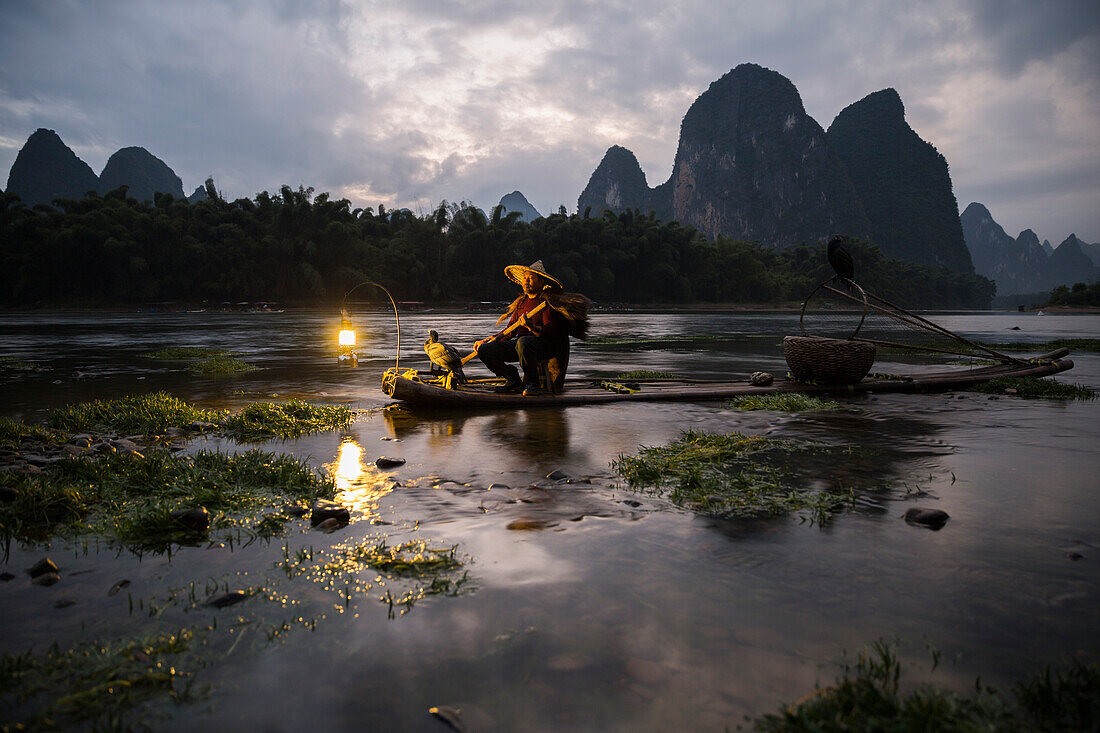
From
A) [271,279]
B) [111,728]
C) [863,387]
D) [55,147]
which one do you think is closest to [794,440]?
[863,387]

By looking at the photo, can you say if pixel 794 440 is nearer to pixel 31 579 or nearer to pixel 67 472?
pixel 31 579

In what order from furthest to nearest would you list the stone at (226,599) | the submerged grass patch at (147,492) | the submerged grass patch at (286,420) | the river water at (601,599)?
the submerged grass patch at (286,420) → the submerged grass patch at (147,492) → the stone at (226,599) → the river water at (601,599)

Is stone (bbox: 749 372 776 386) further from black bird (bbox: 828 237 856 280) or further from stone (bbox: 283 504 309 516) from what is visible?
stone (bbox: 283 504 309 516)

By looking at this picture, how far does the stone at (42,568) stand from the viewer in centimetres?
314

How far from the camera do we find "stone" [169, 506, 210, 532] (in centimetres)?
380

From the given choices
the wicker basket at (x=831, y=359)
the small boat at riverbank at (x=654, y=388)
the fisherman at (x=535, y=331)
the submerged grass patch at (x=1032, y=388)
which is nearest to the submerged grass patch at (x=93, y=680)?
the small boat at riverbank at (x=654, y=388)

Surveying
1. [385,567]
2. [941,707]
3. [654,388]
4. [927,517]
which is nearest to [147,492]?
[385,567]

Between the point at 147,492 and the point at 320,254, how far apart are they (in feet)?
240

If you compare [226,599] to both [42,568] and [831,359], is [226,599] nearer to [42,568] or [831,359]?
[42,568]

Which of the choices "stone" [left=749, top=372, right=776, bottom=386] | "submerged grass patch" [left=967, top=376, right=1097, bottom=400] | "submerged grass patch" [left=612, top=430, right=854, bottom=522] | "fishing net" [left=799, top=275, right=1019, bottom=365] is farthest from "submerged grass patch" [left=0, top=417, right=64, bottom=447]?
"submerged grass patch" [left=967, top=376, right=1097, bottom=400]

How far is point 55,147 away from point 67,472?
263324mm

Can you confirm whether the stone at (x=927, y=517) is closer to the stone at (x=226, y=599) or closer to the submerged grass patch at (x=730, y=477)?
the submerged grass patch at (x=730, y=477)

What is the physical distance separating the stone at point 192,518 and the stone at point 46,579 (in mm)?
736

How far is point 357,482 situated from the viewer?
4.96m
